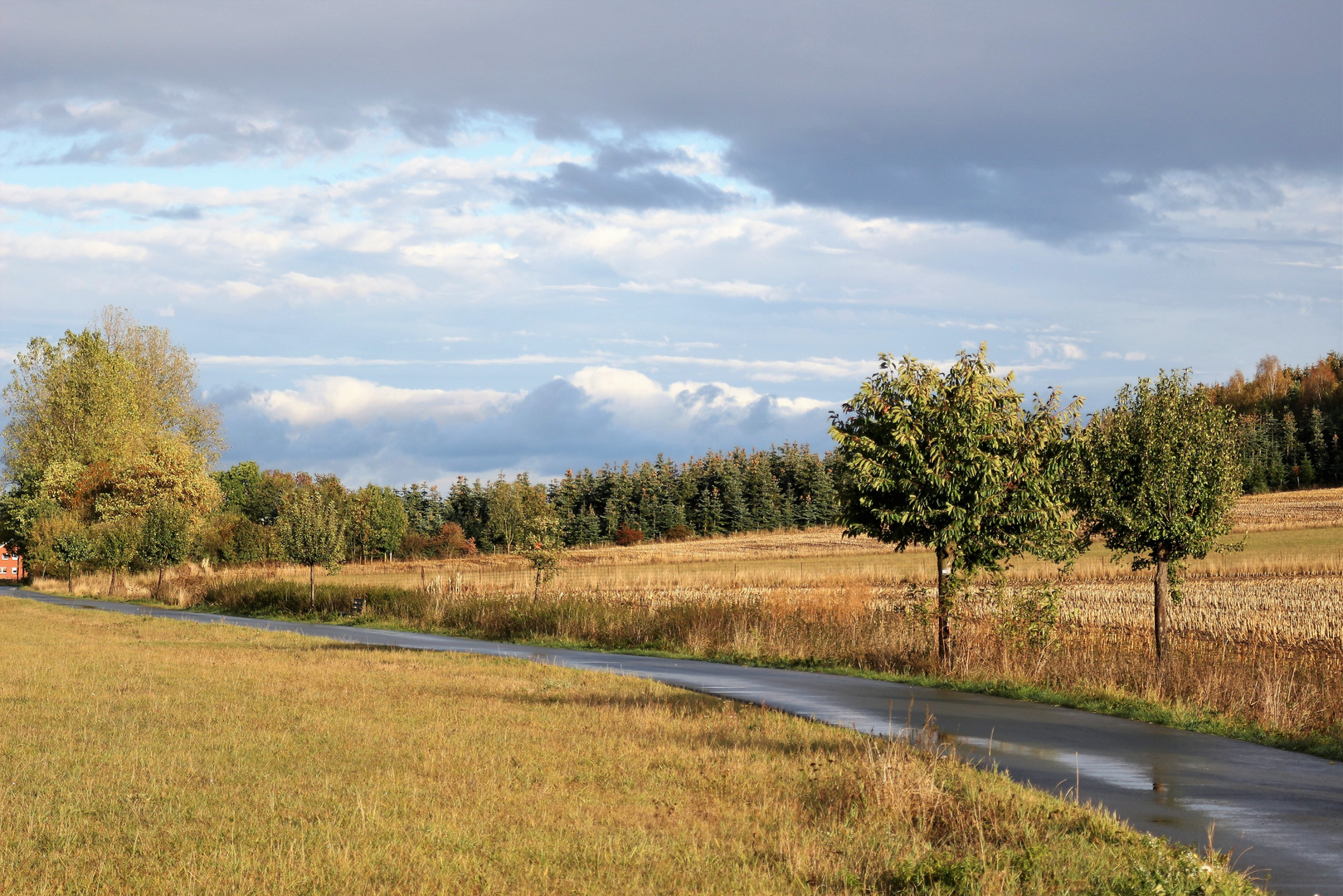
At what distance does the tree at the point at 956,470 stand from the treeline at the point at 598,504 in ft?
294

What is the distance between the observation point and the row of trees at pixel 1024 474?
20266 mm

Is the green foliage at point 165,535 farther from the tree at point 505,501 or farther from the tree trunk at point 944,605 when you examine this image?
the tree trunk at point 944,605

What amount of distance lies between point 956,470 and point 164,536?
49535 millimetres

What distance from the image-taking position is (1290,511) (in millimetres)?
85000

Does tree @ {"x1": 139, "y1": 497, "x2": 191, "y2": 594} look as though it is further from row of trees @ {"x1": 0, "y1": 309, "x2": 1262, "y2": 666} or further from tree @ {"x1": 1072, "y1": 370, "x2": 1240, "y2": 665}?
tree @ {"x1": 1072, "y1": 370, "x2": 1240, "y2": 665}

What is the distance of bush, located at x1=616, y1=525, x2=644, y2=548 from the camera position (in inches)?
4569

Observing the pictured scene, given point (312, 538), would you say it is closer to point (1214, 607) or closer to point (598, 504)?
point (1214, 607)

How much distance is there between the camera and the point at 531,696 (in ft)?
56.0

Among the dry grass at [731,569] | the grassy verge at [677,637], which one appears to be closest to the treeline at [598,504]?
the dry grass at [731,569]

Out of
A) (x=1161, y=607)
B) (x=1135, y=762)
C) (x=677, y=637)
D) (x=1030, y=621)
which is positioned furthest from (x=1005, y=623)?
(x=677, y=637)

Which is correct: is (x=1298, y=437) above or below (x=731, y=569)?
above

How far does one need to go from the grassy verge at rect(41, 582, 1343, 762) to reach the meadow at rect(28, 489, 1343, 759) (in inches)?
2.0

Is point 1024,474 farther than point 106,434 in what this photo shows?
No

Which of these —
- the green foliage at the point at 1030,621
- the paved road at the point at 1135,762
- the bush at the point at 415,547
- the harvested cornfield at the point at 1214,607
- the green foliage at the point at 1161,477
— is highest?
the green foliage at the point at 1161,477
